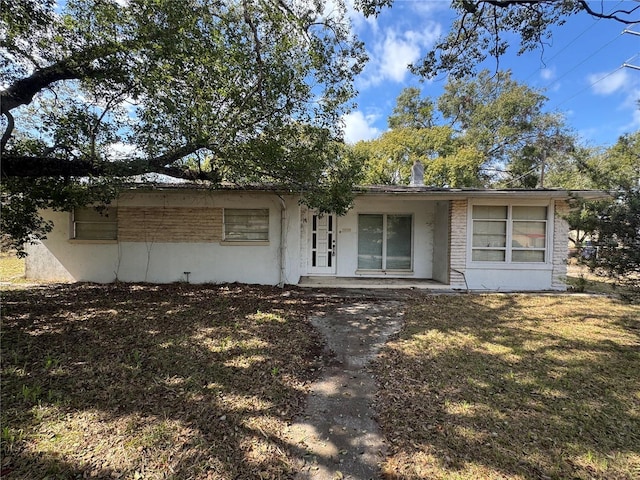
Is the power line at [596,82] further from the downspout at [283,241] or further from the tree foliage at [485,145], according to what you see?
the downspout at [283,241]

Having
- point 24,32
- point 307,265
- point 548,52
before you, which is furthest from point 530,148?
point 24,32

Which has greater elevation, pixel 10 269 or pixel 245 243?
pixel 245 243

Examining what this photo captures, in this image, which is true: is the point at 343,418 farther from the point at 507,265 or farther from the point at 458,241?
the point at 507,265

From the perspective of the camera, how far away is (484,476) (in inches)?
81.4

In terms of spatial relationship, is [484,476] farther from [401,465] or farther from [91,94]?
[91,94]

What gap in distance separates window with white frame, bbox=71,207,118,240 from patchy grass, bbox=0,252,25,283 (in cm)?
202

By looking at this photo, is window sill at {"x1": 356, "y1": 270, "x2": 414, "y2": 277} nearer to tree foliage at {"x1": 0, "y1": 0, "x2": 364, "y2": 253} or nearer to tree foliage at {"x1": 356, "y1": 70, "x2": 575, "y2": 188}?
tree foliage at {"x1": 0, "y1": 0, "x2": 364, "y2": 253}

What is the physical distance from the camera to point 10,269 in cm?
1028

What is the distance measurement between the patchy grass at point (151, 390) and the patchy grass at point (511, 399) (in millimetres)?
1058

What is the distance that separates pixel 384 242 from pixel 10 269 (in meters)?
12.8

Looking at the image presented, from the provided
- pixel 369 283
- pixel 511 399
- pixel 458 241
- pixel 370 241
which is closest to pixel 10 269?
pixel 369 283

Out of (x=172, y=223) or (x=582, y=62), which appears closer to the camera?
(x=172, y=223)

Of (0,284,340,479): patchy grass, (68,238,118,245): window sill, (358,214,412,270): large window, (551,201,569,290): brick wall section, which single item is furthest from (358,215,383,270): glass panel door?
(68,238,118,245): window sill

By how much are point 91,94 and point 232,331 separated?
521cm
